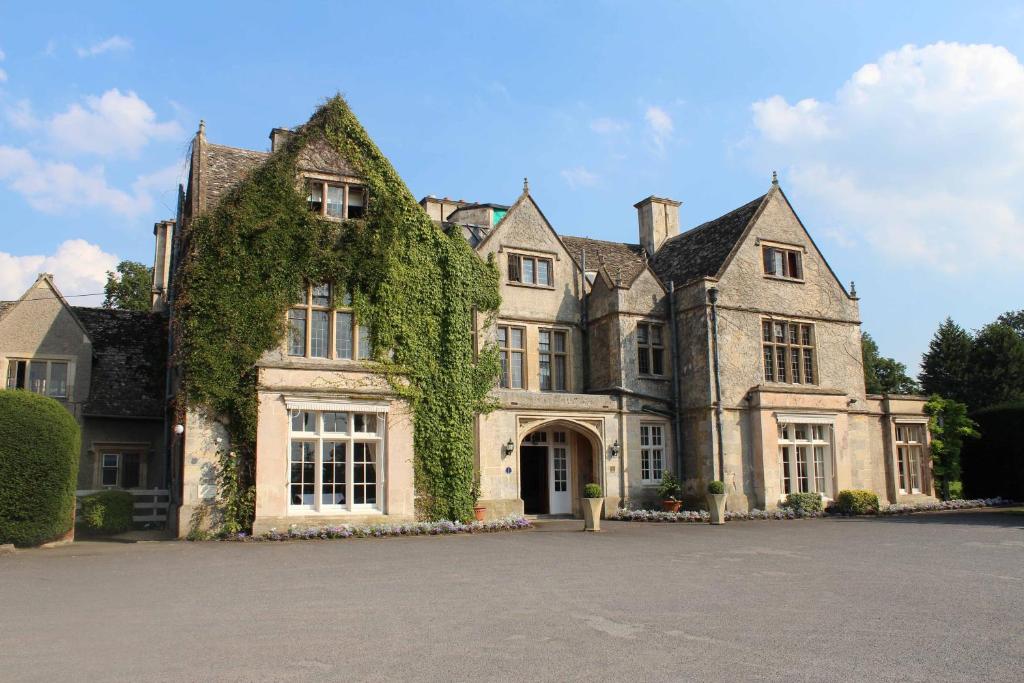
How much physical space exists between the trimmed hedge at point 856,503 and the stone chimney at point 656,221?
1182 cm

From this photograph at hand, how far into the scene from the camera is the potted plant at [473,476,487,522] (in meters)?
21.3

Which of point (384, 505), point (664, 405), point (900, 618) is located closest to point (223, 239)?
point (384, 505)

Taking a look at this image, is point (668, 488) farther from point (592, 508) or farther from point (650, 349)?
point (592, 508)

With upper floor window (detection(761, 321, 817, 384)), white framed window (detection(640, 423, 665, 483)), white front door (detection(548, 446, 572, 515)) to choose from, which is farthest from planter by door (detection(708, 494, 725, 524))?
upper floor window (detection(761, 321, 817, 384))

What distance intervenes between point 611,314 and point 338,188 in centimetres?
931

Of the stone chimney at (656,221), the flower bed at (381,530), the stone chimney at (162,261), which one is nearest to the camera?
the flower bed at (381,530)

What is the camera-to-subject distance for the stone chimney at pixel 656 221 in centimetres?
3253

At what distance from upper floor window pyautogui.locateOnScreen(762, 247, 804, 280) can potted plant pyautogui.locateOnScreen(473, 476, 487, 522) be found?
40.6ft

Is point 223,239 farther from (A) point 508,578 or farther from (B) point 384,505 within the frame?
(A) point 508,578

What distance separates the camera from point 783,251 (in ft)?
90.5

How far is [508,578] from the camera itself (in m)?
11.9

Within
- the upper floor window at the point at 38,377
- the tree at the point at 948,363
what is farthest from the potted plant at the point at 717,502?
the tree at the point at 948,363

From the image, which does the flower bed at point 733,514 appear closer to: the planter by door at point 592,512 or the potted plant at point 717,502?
the potted plant at point 717,502

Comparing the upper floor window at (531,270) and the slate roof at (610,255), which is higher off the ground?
the slate roof at (610,255)
